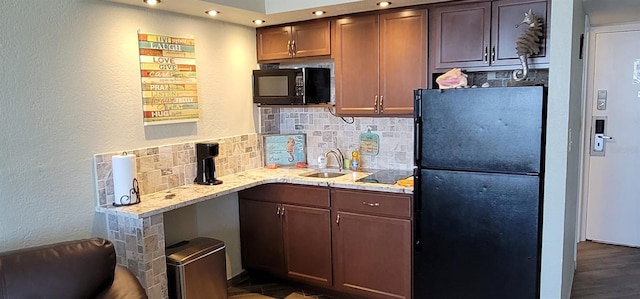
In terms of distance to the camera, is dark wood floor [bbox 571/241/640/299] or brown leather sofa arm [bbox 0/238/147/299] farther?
dark wood floor [bbox 571/241/640/299]

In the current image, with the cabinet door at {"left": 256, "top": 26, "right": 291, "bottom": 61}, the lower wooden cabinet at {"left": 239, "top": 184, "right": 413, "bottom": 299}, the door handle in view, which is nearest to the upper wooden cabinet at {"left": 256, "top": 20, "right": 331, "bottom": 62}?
the cabinet door at {"left": 256, "top": 26, "right": 291, "bottom": 61}

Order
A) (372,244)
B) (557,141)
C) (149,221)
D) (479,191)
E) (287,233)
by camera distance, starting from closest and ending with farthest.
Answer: (557,141), (149,221), (479,191), (372,244), (287,233)

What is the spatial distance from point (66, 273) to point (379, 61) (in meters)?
2.42

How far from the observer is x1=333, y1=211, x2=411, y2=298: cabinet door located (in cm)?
312

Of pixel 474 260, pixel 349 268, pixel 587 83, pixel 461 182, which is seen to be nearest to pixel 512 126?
pixel 461 182

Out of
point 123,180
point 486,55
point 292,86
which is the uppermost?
point 486,55

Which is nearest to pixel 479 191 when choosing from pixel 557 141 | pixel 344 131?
pixel 557 141

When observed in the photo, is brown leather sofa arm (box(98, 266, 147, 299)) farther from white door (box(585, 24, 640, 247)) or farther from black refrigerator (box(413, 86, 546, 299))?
white door (box(585, 24, 640, 247))

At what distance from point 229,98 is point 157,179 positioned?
3.04ft

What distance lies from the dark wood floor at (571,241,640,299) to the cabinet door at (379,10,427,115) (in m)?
2.00

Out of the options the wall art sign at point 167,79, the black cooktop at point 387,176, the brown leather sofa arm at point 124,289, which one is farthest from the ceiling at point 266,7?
the brown leather sofa arm at point 124,289

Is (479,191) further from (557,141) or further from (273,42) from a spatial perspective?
(273,42)

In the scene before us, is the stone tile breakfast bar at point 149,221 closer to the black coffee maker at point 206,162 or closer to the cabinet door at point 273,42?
the black coffee maker at point 206,162

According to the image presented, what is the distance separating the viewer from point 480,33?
9.96ft
